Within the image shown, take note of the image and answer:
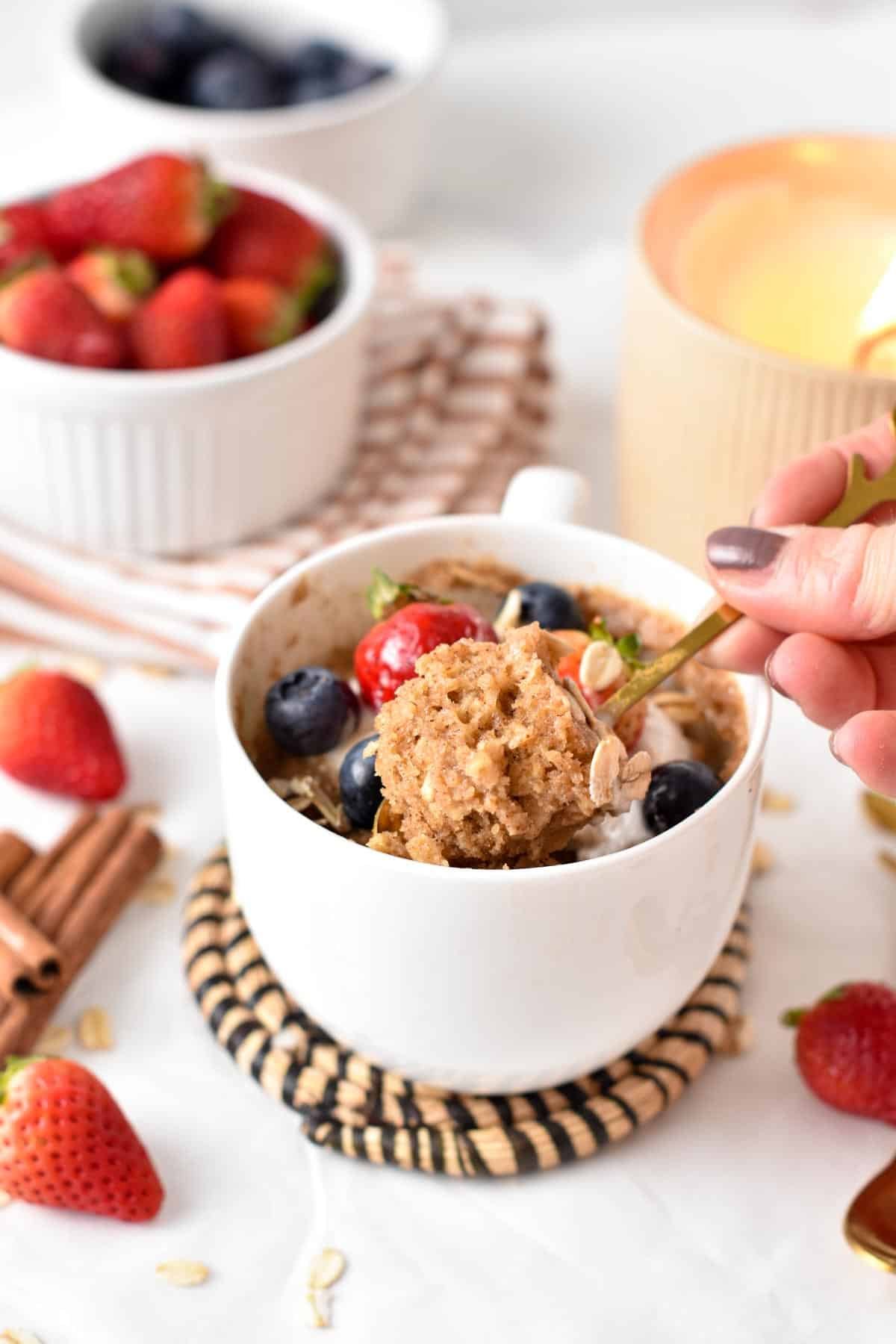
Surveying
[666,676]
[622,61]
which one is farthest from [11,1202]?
[622,61]

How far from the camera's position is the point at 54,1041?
107 cm

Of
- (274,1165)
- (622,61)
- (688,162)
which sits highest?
(688,162)

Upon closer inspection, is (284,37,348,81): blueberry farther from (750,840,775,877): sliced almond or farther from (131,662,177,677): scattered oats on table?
(750,840,775,877): sliced almond

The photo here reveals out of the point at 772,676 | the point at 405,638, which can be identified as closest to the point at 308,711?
the point at 405,638

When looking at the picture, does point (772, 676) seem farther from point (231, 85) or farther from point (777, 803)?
point (231, 85)

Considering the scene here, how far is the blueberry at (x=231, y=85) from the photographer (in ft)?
6.20

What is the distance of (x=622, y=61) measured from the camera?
8.13 ft

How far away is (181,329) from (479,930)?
793 millimetres

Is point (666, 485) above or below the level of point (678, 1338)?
above

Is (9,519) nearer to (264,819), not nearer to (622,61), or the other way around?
(264,819)

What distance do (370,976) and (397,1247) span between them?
184 mm

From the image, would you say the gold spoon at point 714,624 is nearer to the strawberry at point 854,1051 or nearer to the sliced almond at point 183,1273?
the strawberry at point 854,1051

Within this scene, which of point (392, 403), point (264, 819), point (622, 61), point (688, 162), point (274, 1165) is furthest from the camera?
point (622, 61)

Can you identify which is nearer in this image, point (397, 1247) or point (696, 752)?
point (397, 1247)
